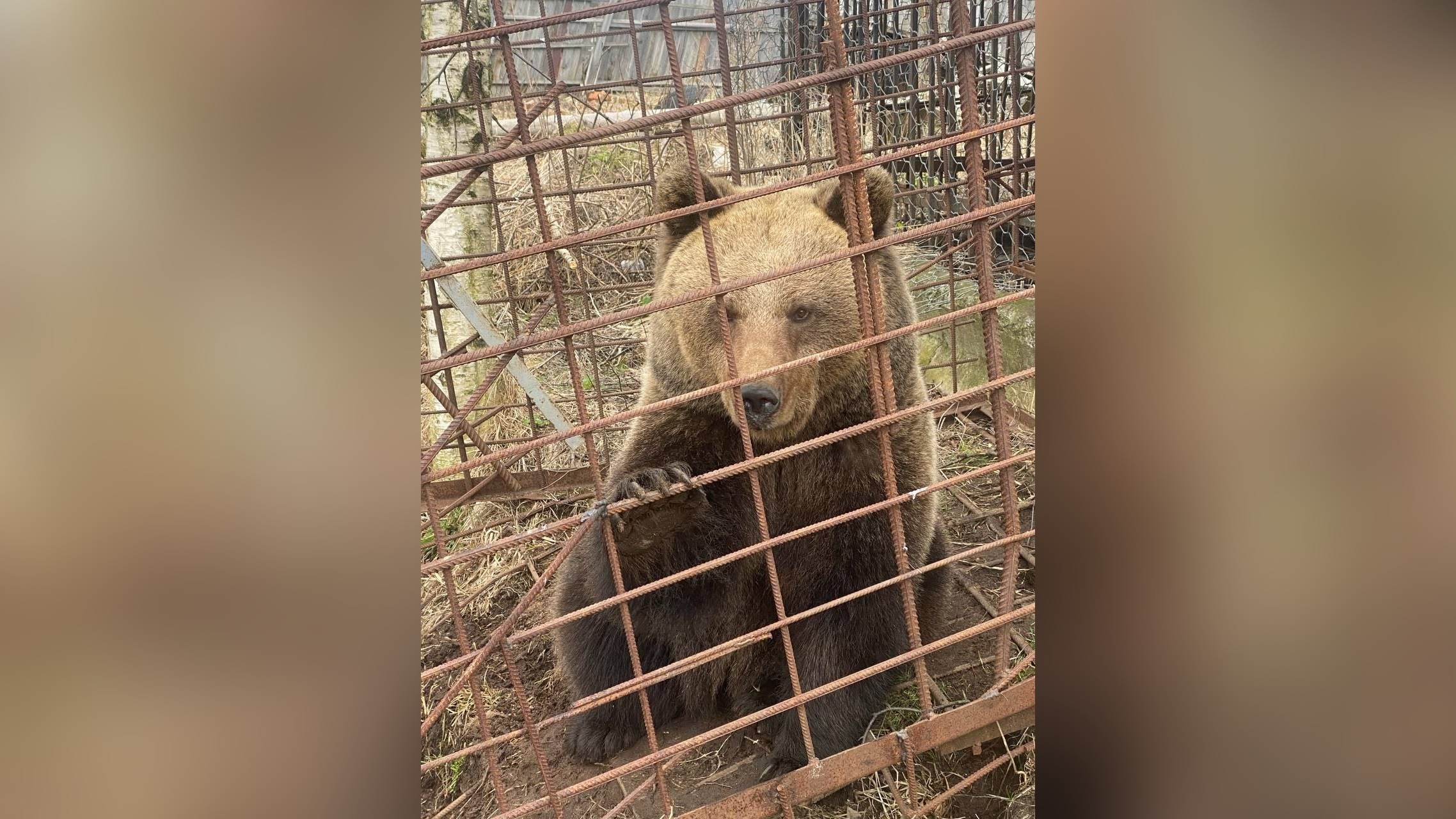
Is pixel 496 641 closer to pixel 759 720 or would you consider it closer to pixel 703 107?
pixel 759 720

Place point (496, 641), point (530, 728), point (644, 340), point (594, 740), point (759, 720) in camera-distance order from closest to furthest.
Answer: point (496, 641), point (530, 728), point (759, 720), point (594, 740), point (644, 340)

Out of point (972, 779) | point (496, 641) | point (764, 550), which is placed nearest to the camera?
point (496, 641)

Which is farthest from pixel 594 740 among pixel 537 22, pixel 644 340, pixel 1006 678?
pixel 644 340

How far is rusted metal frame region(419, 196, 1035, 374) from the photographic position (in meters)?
1.70

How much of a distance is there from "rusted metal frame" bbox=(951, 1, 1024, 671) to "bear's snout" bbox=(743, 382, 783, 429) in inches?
23.1

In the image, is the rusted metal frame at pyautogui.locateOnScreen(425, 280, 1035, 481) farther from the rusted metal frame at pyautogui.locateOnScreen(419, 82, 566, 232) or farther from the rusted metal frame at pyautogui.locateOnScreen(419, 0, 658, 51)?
the rusted metal frame at pyautogui.locateOnScreen(419, 0, 658, 51)

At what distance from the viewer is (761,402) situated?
2373 mm

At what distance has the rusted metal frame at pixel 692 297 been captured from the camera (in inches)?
67.0

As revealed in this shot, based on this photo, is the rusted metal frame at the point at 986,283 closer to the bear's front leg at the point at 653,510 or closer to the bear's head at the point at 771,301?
the bear's head at the point at 771,301

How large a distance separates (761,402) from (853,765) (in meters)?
1.07

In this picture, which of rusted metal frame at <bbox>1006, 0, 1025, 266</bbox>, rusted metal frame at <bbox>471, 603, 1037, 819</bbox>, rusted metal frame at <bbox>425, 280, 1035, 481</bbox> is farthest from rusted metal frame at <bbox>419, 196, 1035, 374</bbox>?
rusted metal frame at <bbox>1006, 0, 1025, 266</bbox>
